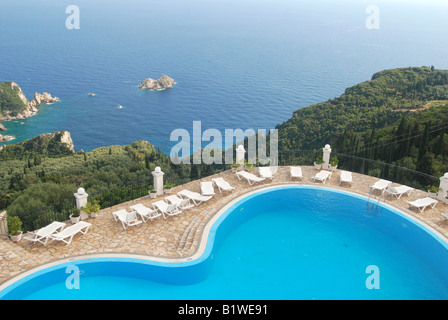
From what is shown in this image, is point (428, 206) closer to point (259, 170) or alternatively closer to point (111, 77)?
point (259, 170)

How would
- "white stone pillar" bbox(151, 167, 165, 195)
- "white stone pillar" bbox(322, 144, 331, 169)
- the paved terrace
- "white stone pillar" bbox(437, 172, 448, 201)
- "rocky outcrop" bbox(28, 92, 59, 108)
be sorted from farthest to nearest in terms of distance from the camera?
"rocky outcrop" bbox(28, 92, 59, 108)
"white stone pillar" bbox(322, 144, 331, 169)
"white stone pillar" bbox(437, 172, 448, 201)
"white stone pillar" bbox(151, 167, 165, 195)
the paved terrace

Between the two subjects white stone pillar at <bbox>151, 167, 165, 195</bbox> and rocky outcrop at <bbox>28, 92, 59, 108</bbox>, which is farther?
rocky outcrop at <bbox>28, 92, 59, 108</bbox>

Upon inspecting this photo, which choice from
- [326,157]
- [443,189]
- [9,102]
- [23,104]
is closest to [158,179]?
[326,157]

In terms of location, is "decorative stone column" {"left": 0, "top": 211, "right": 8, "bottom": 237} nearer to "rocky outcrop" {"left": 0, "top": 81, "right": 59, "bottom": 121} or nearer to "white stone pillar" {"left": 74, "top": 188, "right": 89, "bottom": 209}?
"white stone pillar" {"left": 74, "top": 188, "right": 89, "bottom": 209}

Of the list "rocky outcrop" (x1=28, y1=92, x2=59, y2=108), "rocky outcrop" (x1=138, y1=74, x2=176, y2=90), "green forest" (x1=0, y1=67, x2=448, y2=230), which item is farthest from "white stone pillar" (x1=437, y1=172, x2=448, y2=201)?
"rocky outcrop" (x1=138, y1=74, x2=176, y2=90)
